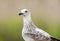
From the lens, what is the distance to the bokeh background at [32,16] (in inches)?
416

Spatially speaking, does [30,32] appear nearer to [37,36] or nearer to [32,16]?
[37,36]

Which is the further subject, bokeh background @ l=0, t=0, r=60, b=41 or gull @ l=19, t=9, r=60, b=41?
bokeh background @ l=0, t=0, r=60, b=41

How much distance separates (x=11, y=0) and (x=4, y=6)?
0.87 metres

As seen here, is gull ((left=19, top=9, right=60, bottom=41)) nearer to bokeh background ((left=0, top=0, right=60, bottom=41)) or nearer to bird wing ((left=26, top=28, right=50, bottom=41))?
bird wing ((left=26, top=28, right=50, bottom=41))

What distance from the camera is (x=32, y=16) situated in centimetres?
1151

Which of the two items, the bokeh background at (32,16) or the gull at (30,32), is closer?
the gull at (30,32)

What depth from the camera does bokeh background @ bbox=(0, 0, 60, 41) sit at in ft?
34.6

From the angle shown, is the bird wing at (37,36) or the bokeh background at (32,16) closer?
the bird wing at (37,36)

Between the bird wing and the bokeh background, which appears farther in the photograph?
the bokeh background

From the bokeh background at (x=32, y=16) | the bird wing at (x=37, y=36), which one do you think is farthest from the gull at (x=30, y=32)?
the bokeh background at (x=32, y=16)

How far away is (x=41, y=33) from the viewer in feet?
26.8

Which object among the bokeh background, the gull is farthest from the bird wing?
the bokeh background

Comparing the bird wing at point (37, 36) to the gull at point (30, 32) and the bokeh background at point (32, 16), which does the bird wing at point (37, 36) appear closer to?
the gull at point (30, 32)

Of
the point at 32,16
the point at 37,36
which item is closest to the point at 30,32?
the point at 37,36
